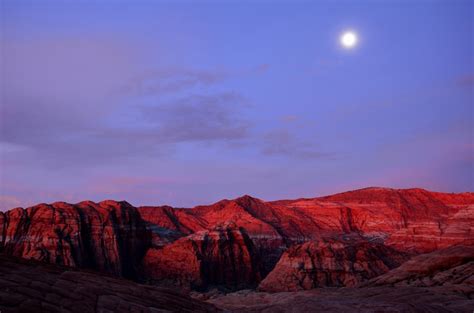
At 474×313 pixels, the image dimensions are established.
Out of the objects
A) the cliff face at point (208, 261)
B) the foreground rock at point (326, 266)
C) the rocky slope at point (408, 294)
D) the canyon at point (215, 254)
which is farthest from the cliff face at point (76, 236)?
the rocky slope at point (408, 294)

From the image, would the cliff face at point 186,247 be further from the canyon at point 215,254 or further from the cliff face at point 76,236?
the canyon at point 215,254

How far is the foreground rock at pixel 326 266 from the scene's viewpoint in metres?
77.2

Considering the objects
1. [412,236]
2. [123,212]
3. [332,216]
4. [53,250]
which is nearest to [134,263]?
[123,212]

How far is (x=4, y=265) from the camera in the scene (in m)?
21.7

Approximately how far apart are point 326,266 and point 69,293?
65.2 meters

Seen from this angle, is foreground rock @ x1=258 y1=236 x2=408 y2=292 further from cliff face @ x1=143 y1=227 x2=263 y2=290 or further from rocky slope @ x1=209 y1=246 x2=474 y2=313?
cliff face @ x1=143 y1=227 x2=263 y2=290

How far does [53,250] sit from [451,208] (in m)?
151

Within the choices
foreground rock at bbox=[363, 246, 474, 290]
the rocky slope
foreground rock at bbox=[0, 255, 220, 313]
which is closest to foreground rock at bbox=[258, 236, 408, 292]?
the rocky slope

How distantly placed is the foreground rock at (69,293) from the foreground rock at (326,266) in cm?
5437

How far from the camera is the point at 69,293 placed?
2058 cm

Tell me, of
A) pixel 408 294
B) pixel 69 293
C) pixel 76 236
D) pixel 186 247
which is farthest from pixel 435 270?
pixel 76 236

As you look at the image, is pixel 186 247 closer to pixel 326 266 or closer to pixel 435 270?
pixel 326 266

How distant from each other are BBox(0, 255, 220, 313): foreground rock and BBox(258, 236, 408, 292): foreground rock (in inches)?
2141

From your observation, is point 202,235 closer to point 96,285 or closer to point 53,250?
point 53,250
